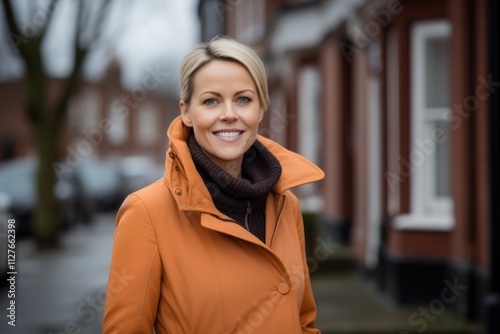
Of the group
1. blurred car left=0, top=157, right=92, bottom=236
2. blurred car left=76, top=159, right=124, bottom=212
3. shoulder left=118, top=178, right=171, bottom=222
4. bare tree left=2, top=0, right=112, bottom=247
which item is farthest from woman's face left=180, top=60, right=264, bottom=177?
blurred car left=76, top=159, right=124, bottom=212

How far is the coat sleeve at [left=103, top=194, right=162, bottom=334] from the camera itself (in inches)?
89.6

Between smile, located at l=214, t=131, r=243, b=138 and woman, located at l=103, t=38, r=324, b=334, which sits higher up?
smile, located at l=214, t=131, r=243, b=138

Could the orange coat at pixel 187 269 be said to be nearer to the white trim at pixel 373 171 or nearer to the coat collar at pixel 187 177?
the coat collar at pixel 187 177

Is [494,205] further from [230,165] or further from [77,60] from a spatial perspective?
[77,60]

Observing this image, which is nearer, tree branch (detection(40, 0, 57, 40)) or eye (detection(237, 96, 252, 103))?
eye (detection(237, 96, 252, 103))

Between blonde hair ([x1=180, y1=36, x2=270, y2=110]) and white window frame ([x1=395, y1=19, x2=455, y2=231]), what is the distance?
22.3ft

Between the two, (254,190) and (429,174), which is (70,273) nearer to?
(429,174)

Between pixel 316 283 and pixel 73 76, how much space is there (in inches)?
290

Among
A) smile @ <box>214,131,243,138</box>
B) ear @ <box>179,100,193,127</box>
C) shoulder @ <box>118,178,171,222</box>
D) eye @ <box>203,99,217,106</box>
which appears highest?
eye @ <box>203,99,217,106</box>

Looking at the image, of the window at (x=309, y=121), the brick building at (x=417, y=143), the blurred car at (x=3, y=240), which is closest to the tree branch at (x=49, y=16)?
the blurred car at (x=3, y=240)

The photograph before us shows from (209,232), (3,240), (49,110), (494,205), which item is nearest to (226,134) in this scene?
(209,232)

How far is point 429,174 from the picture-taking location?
901 cm

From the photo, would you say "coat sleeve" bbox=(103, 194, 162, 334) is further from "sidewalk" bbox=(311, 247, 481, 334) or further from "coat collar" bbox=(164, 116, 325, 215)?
"sidewalk" bbox=(311, 247, 481, 334)

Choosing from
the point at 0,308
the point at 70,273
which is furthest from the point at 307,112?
the point at 0,308
